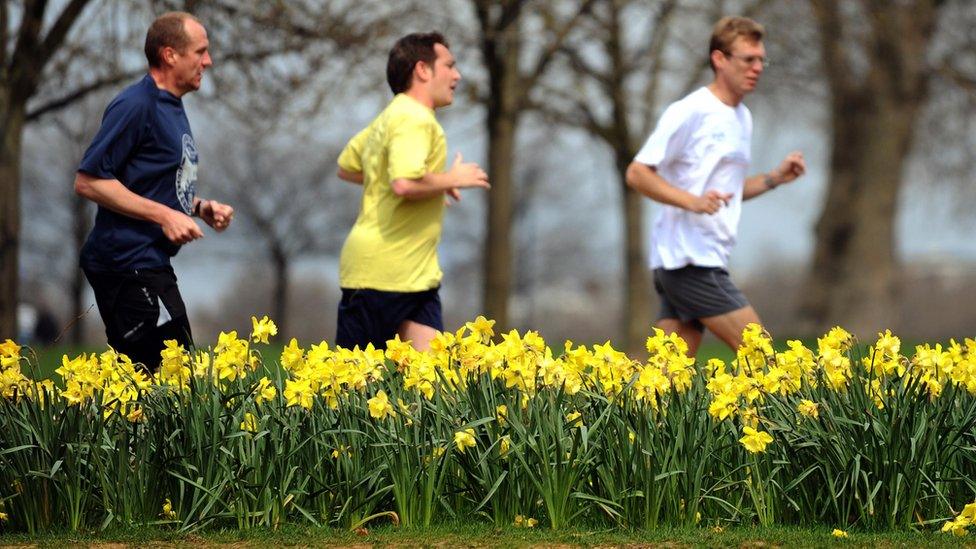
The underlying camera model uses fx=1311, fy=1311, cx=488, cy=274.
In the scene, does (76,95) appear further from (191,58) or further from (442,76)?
(191,58)

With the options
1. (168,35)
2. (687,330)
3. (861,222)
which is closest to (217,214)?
(168,35)

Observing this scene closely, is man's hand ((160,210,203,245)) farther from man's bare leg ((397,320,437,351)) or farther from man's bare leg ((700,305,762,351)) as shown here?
man's bare leg ((700,305,762,351))

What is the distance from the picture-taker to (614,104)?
56.8ft

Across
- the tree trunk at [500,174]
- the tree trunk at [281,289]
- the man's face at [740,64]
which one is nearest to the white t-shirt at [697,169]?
the man's face at [740,64]

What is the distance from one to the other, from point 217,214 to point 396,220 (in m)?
0.84

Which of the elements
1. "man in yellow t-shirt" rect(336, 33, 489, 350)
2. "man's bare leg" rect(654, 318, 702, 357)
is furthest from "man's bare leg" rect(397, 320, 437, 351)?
"man's bare leg" rect(654, 318, 702, 357)

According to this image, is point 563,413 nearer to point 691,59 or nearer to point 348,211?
point 691,59

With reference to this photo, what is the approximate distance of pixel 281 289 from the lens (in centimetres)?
3494

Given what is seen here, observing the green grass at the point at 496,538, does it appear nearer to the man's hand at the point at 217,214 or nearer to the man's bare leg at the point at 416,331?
the man's hand at the point at 217,214

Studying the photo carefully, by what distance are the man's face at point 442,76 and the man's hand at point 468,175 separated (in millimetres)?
393

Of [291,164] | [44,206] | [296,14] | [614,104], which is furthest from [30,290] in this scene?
[296,14]

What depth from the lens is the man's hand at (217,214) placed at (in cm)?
524

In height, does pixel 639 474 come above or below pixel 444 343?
below

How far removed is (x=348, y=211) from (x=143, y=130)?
34.8 meters
